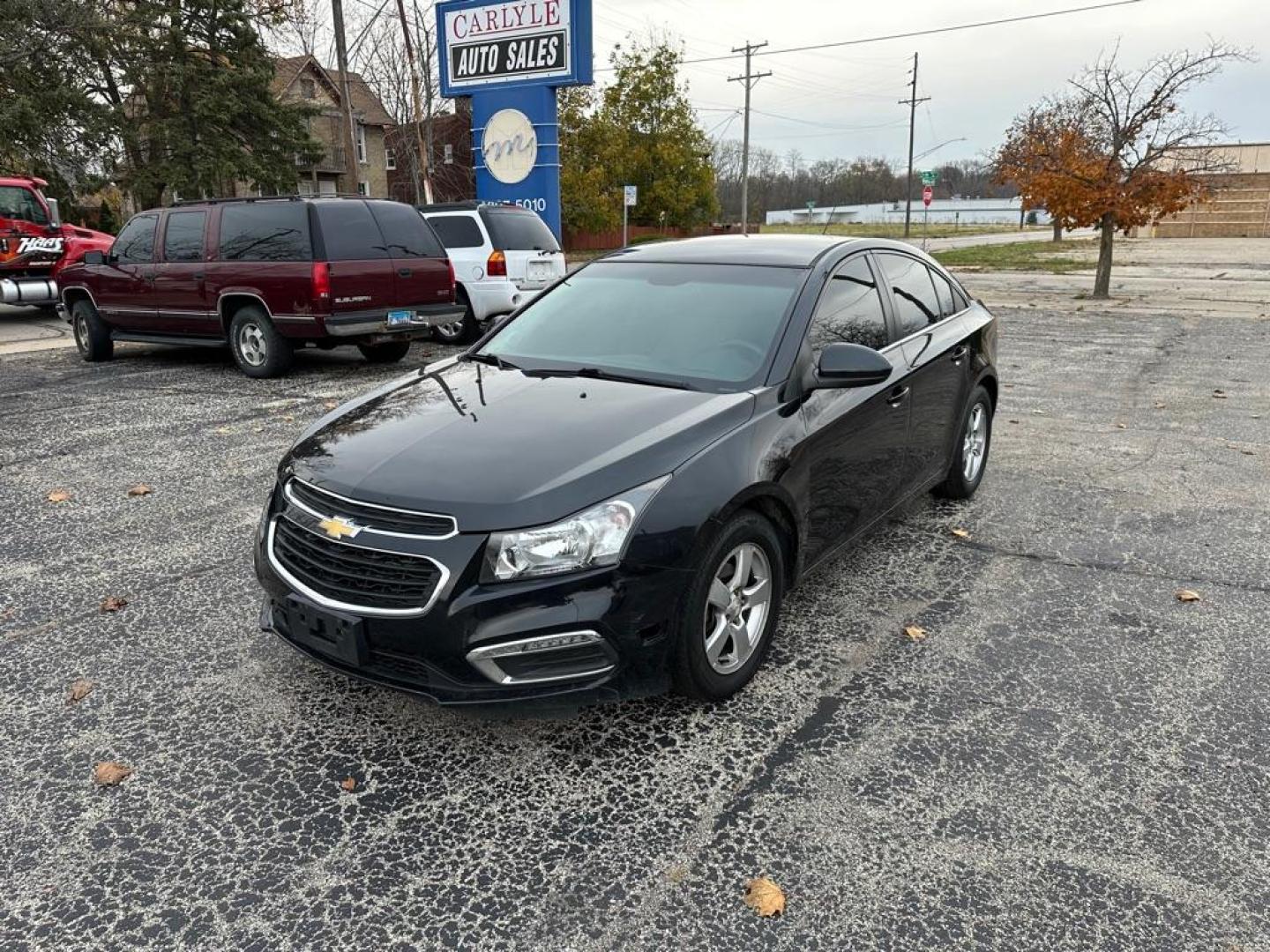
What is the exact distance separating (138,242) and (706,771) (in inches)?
399

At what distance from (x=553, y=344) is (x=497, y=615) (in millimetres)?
1756

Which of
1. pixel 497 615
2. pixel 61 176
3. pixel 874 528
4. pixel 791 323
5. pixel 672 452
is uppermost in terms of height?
pixel 61 176

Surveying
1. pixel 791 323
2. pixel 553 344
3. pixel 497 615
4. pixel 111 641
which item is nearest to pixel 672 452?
pixel 497 615

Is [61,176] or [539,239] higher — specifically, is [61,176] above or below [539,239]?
above

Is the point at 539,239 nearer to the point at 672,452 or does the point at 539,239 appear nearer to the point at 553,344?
the point at 553,344

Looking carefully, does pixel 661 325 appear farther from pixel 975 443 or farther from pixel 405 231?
pixel 405 231

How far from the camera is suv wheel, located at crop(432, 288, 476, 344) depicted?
1195 centimetres

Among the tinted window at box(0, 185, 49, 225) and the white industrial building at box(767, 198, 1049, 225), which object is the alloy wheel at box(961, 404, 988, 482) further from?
the white industrial building at box(767, 198, 1049, 225)

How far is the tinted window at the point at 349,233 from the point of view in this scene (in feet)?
30.0

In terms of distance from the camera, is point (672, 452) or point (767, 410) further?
point (767, 410)

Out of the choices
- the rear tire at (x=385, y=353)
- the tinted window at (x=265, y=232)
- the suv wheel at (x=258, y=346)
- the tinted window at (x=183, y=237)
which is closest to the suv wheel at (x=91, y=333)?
the tinted window at (x=183, y=237)

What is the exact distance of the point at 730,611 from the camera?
→ 10.5 ft

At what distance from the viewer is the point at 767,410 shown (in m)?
3.40

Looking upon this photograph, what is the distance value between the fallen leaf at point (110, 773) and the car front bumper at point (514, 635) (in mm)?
805
